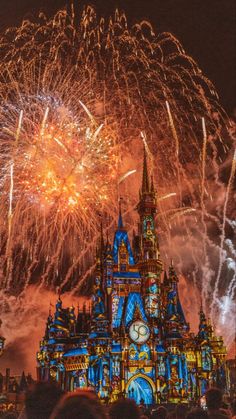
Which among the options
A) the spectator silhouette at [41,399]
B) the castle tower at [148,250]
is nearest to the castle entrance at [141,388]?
the castle tower at [148,250]

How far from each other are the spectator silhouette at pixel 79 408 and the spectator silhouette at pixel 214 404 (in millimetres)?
4389

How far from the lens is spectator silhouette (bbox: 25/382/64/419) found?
196 inches

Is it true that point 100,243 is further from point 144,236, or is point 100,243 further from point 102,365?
point 102,365

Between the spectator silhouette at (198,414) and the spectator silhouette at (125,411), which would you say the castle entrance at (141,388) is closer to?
the spectator silhouette at (198,414)

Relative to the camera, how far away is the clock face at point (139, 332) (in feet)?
174

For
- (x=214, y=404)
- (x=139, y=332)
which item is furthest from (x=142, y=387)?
(x=214, y=404)

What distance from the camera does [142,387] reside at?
52.2 metres

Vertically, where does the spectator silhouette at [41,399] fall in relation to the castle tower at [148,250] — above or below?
below

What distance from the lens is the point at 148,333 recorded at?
5366 cm

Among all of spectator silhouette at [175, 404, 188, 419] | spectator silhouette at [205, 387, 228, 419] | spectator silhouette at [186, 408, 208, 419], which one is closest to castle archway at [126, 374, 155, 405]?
spectator silhouette at [175, 404, 188, 419]

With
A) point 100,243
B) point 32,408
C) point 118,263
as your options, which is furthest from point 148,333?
point 32,408

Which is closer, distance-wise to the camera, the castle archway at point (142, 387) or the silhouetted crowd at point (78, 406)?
the silhouetted crowd at point (78, 406)

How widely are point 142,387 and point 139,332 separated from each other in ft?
19.2

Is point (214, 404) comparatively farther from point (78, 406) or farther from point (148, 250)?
point (148, 250)
